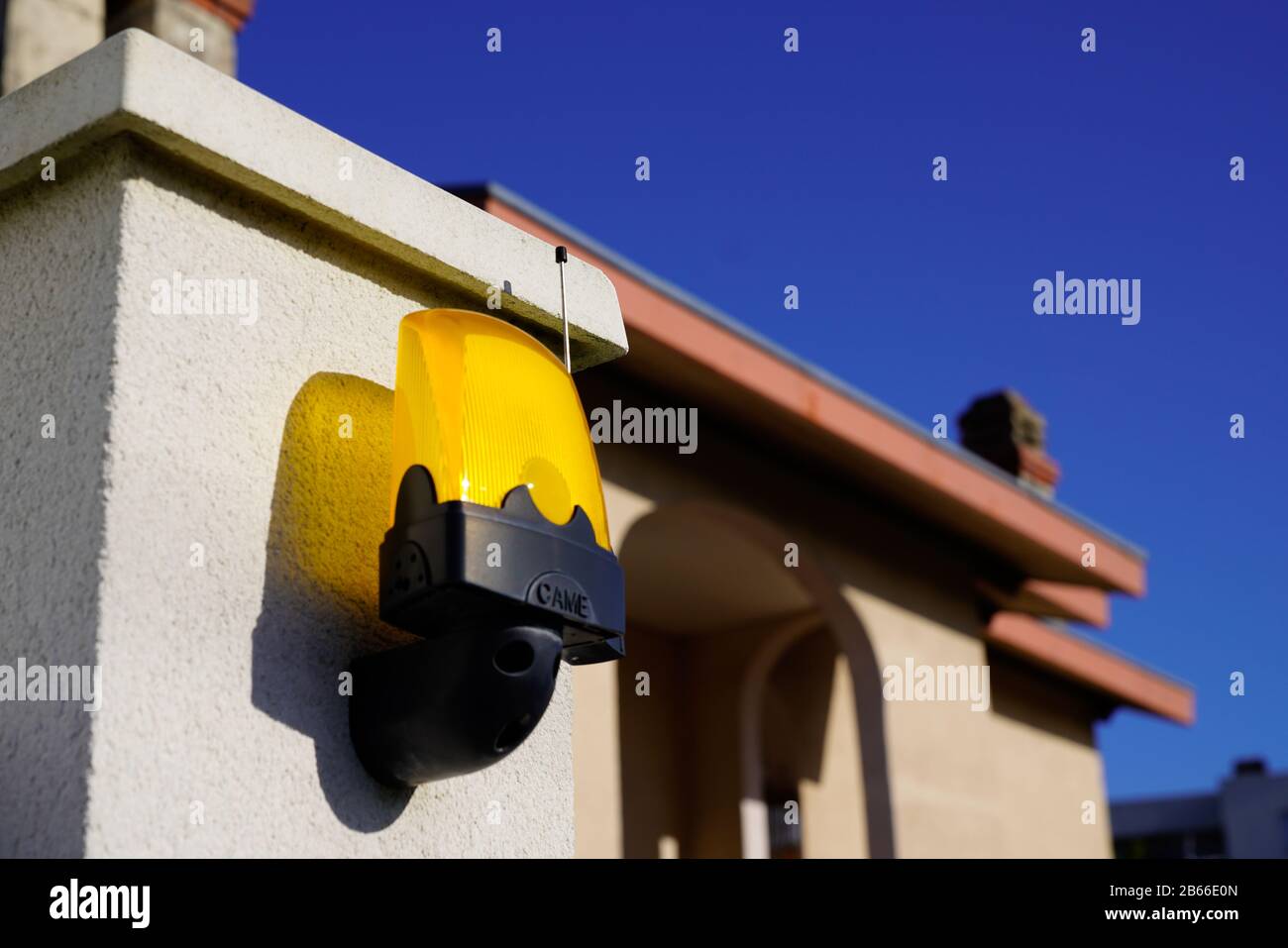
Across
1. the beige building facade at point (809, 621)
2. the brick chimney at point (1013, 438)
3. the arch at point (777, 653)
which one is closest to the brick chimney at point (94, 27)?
the beige building facade at point (809, 621)

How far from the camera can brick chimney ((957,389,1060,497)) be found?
428 inches

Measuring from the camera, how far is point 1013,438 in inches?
430

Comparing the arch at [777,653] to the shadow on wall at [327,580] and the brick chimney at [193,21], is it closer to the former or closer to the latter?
A: the brick chimney at [193,21]

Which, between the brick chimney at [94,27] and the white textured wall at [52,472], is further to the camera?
the brick chimney at [94,27]

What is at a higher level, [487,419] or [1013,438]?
[1013,438]

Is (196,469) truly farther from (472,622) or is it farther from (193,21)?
(193,21)

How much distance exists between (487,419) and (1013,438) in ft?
32.3

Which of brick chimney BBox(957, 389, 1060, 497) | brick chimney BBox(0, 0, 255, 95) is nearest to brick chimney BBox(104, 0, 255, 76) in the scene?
brick chimney BBox(0, 0, 255, 95)

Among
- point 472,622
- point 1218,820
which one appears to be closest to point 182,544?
point 472,622

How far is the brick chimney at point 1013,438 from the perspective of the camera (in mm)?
10875

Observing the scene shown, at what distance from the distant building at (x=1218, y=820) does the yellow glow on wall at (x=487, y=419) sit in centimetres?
2540

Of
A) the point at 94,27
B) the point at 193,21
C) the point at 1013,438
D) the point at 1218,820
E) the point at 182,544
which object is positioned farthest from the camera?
the point at 1218,820

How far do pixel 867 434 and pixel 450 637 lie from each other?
19.1 ft
